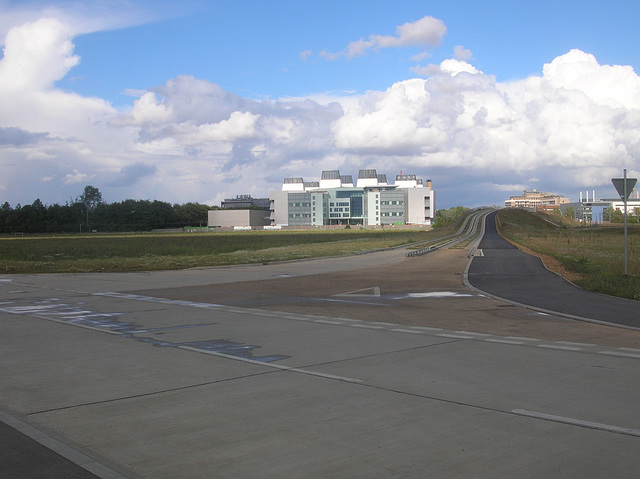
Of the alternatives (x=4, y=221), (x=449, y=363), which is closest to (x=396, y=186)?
(x=4, y=221)

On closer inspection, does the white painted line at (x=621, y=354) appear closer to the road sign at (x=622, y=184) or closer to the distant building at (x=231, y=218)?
the road sign at (x=622, y=184)

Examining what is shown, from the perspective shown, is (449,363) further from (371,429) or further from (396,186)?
(396,186)

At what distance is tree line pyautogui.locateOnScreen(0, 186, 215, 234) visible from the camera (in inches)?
6403

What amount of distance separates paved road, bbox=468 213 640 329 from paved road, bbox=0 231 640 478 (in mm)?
1315

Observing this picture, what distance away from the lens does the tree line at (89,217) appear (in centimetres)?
16262

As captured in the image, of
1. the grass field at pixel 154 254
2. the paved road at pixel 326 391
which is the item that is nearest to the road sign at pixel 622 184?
the paved road at pixel 326 391

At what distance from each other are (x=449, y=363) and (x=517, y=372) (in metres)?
1.00

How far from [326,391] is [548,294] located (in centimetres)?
1296

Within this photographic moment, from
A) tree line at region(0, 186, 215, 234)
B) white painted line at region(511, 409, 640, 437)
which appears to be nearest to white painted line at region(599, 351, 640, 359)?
white painted line at region(511, 409, 640, 437)

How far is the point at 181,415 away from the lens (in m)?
6.33

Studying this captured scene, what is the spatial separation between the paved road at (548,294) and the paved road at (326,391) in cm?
131

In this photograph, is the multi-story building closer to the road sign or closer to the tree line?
the tree line

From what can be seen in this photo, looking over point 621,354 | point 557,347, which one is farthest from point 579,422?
point 557,347

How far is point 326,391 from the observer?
724 cm
